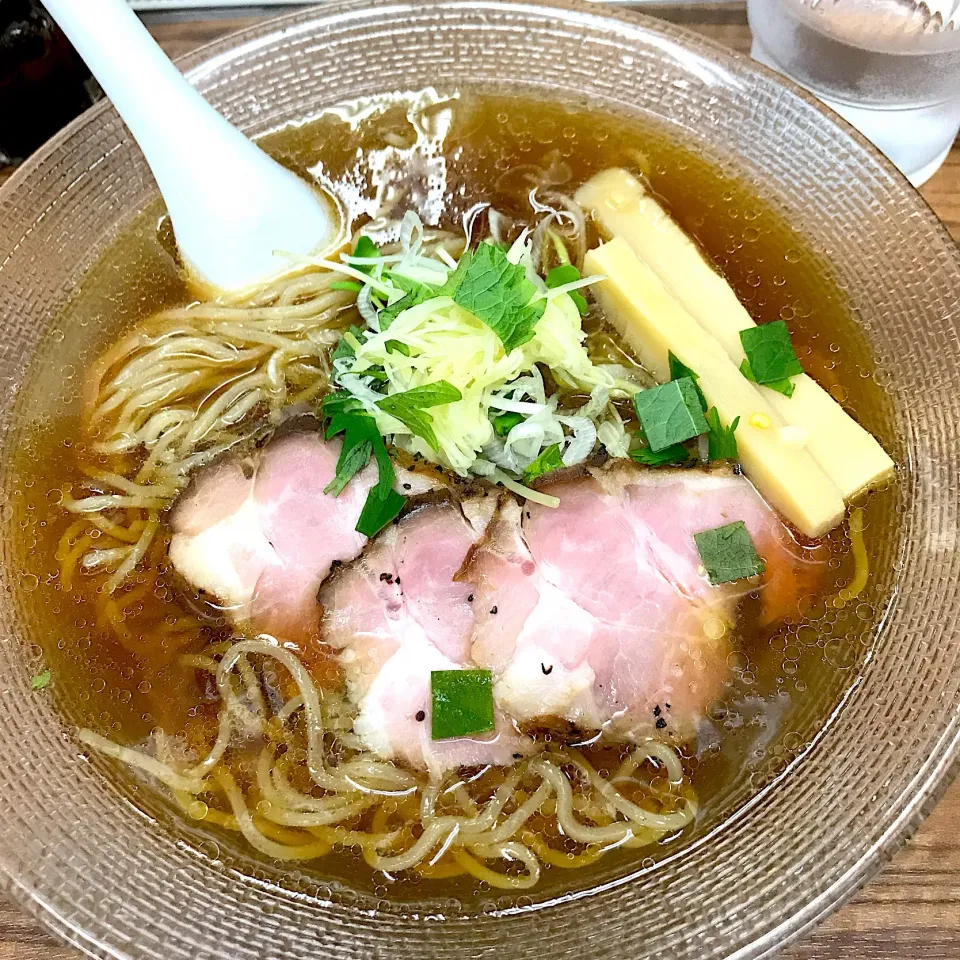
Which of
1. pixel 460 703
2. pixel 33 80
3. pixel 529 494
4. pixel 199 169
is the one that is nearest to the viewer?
pixel 460 703

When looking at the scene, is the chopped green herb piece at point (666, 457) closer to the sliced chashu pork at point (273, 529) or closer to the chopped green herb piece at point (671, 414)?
the chopped green herb piece at point (671, 414)

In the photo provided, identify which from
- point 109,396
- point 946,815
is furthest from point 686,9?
point 946,815

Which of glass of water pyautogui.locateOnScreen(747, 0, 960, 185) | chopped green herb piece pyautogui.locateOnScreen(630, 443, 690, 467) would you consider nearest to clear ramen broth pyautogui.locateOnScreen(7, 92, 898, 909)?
chopped green herb piece pyautogui.locateOnScreen(630, 443, 690, 467)

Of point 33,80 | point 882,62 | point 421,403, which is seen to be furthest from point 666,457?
point 33,80

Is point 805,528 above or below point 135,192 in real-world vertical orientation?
below

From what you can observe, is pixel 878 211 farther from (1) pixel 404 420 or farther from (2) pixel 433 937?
(2) pixel 433 937

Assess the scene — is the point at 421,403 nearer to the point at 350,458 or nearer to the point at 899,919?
the point at 350,458
